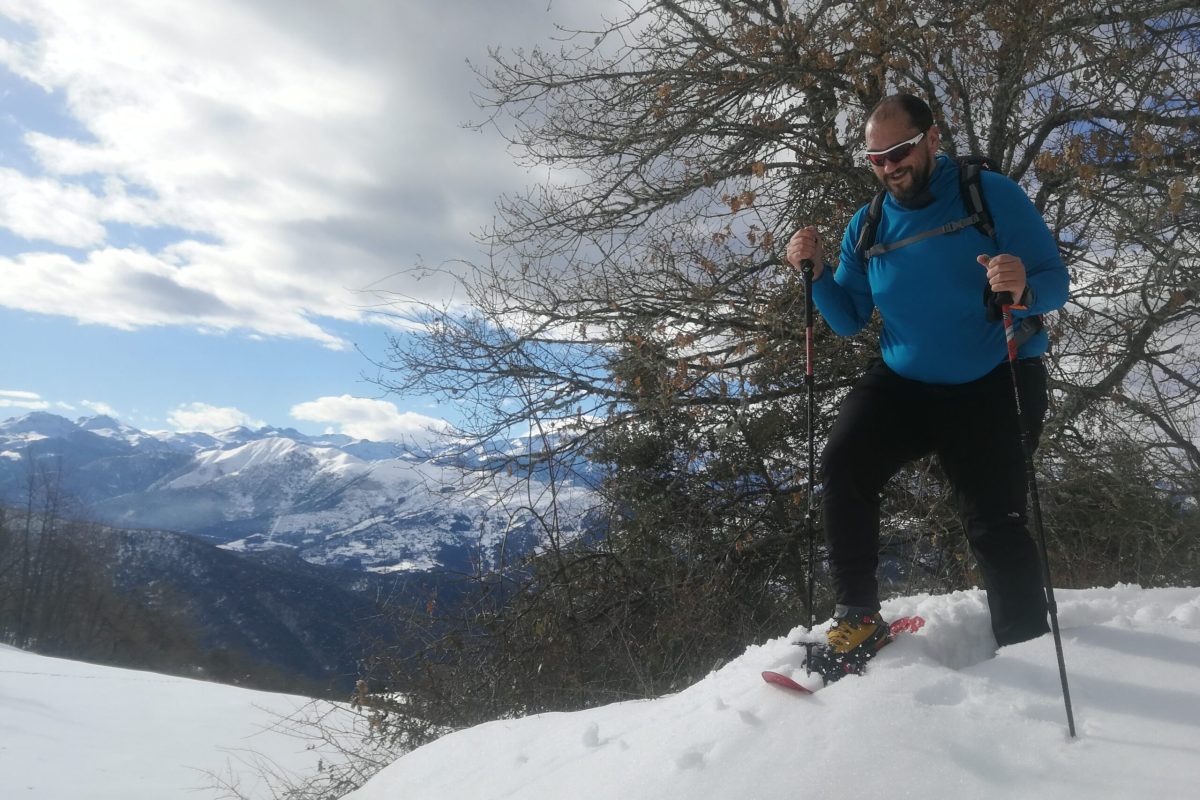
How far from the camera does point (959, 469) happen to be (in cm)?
248

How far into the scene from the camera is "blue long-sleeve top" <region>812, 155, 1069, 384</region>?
7.81 ft

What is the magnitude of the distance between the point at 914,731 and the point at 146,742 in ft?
25.3

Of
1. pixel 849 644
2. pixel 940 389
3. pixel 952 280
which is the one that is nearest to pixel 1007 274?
pixel 952 280

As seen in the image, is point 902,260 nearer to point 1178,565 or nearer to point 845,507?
point 845,507

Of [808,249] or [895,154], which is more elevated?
[895,154]

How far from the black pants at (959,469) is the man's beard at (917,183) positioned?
58cm

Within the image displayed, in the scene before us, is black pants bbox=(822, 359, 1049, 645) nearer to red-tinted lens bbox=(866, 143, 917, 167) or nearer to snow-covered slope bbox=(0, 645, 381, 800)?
red-tinted lens bbox=(866, 143, 917, 167)

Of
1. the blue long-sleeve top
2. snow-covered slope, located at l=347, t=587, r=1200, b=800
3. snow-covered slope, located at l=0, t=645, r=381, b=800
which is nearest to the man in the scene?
the blue long-sleeve top

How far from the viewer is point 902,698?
199cm

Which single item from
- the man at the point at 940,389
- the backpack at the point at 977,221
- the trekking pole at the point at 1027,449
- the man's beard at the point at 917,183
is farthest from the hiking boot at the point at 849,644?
the man's beard at the point at 917,183

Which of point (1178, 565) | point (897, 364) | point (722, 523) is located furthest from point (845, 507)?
point (722, 523)

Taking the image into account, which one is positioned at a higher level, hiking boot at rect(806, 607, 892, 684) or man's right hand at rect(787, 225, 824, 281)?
man's right hand at rect(787, 225, 824, 281)

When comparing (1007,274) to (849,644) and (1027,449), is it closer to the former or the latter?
(1027,449)

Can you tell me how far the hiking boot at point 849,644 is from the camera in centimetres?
226
